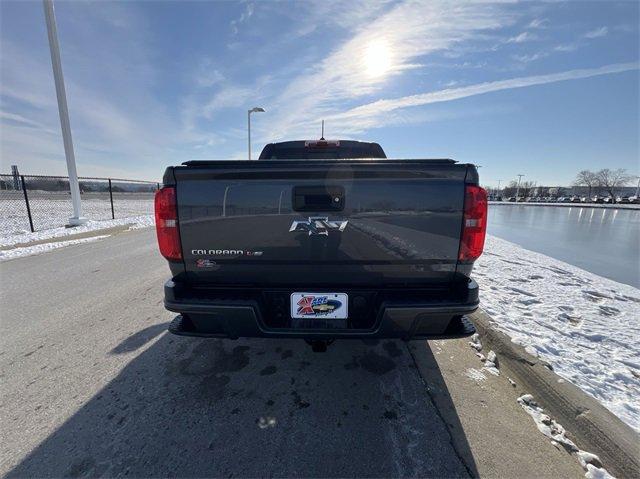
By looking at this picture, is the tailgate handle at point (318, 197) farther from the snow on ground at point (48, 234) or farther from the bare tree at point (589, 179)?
the bare tree at point (589, 179)

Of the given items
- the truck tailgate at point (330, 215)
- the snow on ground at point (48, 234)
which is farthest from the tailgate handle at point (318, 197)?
the snow on ground at point (48, 234)

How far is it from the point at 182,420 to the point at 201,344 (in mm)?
1042

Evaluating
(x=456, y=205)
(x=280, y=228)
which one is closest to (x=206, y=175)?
(x=280, y=228)

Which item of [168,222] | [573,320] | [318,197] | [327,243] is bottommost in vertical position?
[573,320]

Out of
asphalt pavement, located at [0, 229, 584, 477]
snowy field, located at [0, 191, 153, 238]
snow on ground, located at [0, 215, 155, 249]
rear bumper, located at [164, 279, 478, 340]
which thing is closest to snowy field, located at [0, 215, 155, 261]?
snow on ground, located at [0, 215, 155, 249]

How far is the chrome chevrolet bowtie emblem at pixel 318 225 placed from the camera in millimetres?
2029

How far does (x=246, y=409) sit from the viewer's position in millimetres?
2182

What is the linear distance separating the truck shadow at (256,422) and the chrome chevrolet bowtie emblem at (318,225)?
4.36 ft

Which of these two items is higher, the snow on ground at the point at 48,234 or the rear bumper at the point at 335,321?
the rear bumper at the point at 335,321

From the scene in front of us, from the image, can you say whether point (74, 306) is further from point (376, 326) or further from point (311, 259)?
point (376, 326)

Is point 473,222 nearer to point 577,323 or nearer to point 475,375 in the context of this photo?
point 475,375

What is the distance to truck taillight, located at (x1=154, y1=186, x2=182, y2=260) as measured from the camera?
206 centimetres

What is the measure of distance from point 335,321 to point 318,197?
883 millimetres

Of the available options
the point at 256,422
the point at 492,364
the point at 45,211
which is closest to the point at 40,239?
the point at 256,422
